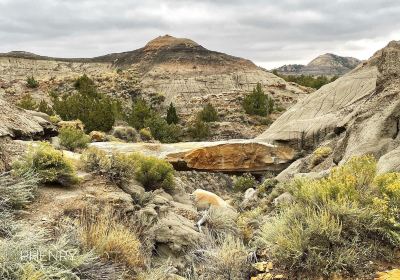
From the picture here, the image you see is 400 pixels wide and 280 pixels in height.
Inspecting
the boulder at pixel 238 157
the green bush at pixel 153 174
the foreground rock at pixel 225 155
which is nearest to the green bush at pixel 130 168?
the green bush at pixel 153 174

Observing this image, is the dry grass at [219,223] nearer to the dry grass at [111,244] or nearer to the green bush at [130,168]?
the green bush at [130,168]

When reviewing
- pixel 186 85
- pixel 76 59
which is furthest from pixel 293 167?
pixel 76 59

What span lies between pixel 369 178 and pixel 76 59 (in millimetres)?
120723

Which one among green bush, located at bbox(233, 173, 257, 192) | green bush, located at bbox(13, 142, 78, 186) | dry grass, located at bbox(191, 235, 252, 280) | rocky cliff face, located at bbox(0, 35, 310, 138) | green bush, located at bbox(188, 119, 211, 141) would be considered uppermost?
rocky cliff face, located at bbox(0, 35, 310, 138)

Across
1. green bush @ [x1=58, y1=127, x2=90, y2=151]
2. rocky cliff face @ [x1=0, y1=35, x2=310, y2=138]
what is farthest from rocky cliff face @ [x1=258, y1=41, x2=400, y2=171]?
rocky cliff face @ [x1=0, y1=35, x2=310, y2=138]

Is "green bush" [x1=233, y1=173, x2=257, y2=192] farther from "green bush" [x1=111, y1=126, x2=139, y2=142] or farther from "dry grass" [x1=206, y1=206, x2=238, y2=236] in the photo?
"dry grass" [x1=206, y1=206, x2=238, y2=236]

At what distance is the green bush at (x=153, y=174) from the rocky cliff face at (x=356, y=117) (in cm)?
527

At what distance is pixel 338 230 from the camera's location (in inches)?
216

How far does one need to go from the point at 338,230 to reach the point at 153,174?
21.8 feet

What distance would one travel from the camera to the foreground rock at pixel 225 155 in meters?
20.5

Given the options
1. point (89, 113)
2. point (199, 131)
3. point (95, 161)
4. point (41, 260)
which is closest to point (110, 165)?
point (95, 161)

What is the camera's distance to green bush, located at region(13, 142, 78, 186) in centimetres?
845

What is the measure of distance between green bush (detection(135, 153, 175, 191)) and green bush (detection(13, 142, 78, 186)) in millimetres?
2310

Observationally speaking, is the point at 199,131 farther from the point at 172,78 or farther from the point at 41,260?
the point at 41,260
